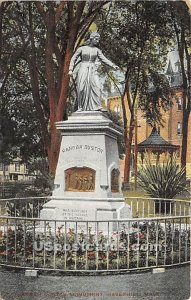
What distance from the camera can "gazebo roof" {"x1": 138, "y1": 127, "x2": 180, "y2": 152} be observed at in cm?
465

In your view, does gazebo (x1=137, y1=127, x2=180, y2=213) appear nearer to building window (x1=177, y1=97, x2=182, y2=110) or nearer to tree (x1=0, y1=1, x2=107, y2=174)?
building window (x1=177, y1=97, x2=182, y2=110)

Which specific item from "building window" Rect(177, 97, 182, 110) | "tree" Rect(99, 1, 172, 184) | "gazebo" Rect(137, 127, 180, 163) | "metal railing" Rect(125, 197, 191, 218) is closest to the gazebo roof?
"gazebo" Rect(137, 127, 180, 163)

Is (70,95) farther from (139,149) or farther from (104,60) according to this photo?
(139,149)

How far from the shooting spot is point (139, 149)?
4.79m

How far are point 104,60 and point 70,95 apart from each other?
0.38m

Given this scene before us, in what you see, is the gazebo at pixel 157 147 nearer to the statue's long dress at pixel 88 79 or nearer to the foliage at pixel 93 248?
the foliage at pixel 93 248

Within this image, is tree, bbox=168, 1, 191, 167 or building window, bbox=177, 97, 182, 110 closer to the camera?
tree, bbox=168, 1, 191, 167

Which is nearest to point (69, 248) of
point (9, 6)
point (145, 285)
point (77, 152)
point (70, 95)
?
point (145, 285)

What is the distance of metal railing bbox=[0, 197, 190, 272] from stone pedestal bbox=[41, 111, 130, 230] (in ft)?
1.51

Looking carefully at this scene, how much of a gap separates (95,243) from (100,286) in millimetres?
391

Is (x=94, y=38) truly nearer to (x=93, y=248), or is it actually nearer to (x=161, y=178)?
(x=161, y=178)

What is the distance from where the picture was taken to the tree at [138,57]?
4727 millimetres

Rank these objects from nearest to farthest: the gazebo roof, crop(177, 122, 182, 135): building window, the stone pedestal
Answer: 1. crop(177, 122, 182, 135): building window
2. the gazebo roof
3. the stone pedestal

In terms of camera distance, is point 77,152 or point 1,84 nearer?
point 1,84
